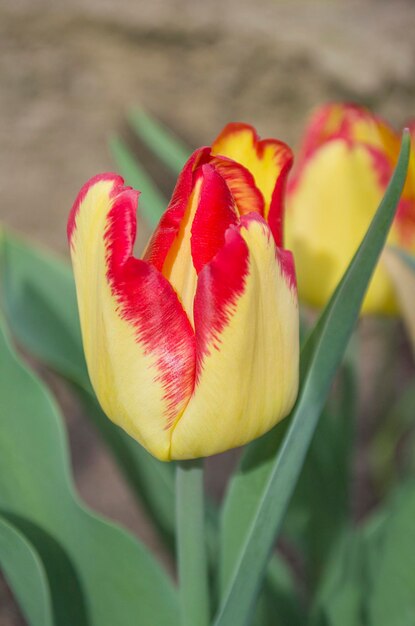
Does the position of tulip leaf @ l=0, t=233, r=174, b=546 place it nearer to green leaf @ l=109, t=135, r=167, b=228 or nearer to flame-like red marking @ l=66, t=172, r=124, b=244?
green leaf @ l=109, t=135, r=167, b=228

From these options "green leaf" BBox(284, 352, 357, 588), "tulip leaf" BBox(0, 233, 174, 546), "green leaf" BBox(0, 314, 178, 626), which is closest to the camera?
"green leaf" BBox(0, 314, 178, 626)

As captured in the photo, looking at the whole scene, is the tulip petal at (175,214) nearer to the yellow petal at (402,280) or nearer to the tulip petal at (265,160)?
the tulip petal at (265,160)

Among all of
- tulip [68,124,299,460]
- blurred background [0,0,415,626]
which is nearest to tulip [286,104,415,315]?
tulip [68,124,299,460]

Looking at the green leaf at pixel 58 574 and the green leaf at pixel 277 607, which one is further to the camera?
the green leaf at pixel 277 607

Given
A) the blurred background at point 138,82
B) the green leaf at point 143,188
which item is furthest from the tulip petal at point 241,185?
the blurred background at point 138,82

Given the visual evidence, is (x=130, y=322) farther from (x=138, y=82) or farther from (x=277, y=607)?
(x=138, y=82)
